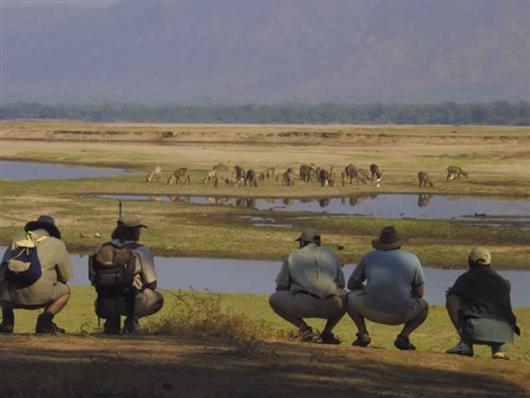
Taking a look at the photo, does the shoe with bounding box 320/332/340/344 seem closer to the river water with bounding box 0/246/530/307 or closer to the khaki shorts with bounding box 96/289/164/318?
the khaki shorts with bounding box 96/289/164/318

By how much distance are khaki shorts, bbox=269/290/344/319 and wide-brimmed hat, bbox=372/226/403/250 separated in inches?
22.1

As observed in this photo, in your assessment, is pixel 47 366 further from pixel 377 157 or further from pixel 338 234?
pixel 377 157

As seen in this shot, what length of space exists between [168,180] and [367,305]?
3285 cm

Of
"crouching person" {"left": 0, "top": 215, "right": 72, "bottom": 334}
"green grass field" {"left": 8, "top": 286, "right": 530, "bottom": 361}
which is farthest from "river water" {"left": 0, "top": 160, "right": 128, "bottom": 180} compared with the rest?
"crouching person" {"left": 0, "top": 215, "right": 72, "bottom": 334}

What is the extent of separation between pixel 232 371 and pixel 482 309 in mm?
2330

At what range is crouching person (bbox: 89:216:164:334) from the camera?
10531 millimetres

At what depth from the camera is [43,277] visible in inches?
417

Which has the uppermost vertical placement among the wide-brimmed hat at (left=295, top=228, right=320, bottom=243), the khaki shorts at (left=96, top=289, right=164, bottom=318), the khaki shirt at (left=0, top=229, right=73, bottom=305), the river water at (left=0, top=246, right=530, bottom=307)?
the wide-brimmed hat at (left=295, top=228, right=320, bottom=243)

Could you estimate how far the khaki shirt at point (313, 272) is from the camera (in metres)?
10.7

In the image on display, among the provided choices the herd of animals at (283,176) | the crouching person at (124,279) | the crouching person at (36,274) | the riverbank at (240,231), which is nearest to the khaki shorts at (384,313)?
the crouching person at (124,279)

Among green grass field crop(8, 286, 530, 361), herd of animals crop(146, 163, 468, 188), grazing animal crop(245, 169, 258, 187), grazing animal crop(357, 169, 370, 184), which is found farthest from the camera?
grazing animal crop(357, 169, 370, 184)

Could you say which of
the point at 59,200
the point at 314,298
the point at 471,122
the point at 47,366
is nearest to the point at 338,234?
the point at 59,200

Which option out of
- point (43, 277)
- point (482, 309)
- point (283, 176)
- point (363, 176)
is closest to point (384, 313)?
point (482, 309)

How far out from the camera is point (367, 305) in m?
10.6
